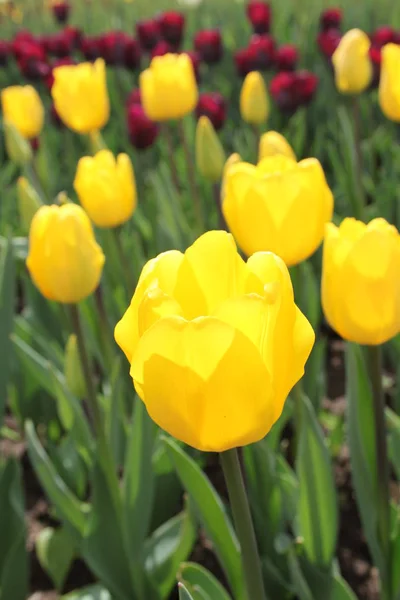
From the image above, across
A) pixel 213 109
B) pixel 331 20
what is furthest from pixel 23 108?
pixel 331 20

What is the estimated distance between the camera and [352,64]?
1690 millimetres

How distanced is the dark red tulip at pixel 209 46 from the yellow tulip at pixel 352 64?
124 centimetres

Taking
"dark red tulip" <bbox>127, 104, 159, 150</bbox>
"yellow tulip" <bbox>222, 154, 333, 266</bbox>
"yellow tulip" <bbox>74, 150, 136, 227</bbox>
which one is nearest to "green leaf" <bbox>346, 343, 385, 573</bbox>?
"yellow tulip" <bbox>222, 154, 333, 266</bbox>

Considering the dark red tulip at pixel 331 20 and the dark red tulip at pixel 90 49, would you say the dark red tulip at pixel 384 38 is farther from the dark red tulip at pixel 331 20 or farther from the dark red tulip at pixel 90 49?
the dark red tulip at pixel 90 49

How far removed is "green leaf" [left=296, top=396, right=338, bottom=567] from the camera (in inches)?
40.9

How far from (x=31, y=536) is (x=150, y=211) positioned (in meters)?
0.91

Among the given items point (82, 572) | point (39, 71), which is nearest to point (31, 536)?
point (82, 572)

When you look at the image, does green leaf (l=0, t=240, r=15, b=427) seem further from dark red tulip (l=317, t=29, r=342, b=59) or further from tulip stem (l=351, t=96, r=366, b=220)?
dark red tulip (l=317, t=29, r=342, b=59)

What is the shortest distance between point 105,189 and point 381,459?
663 millimetres

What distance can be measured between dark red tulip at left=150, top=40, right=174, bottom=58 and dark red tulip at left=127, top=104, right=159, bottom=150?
0.81m

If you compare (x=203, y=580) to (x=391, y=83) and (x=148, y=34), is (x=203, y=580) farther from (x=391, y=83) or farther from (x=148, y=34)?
(x=148, y=34)

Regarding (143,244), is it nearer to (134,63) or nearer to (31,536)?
(31,536)

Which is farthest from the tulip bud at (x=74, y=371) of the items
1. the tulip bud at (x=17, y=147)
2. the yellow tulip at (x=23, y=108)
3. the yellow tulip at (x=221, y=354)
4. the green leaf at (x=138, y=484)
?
the yellow tulip at (x=23, y=108)

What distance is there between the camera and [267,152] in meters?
1.31
